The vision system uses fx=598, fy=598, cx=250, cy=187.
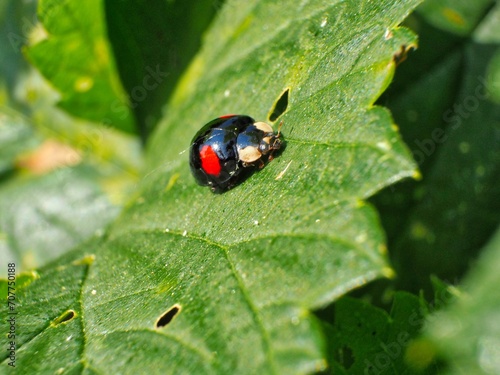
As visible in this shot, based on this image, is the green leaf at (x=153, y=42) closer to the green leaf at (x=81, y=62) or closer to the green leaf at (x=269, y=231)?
the green leaf at (x=81, y=62)

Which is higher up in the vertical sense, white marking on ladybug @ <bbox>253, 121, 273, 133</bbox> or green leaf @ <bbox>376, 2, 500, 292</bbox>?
white marking on ladybug @ <bbox>253, 121, 273, 133</bbox>

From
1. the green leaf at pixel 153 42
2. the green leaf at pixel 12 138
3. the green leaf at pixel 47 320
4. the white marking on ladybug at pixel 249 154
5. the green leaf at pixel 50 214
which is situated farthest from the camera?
the green leaf at pixel 12 138

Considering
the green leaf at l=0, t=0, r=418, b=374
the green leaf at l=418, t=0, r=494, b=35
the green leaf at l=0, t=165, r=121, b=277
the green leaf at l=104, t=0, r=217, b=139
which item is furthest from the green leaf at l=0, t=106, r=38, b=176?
the green leaf at l=418, t=0, r=494, b=35

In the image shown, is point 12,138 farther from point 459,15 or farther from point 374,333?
point 459,15

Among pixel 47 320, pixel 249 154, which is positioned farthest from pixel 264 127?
pixel 47 320

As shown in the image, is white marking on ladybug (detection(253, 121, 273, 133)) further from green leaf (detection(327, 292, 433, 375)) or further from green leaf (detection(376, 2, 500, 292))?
green leaf (detection(376, 2, 500, 292))

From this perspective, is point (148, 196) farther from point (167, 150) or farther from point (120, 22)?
point (120, 22)

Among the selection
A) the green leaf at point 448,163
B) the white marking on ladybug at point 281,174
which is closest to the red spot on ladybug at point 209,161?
the white marking on ladybug at point 281,174
